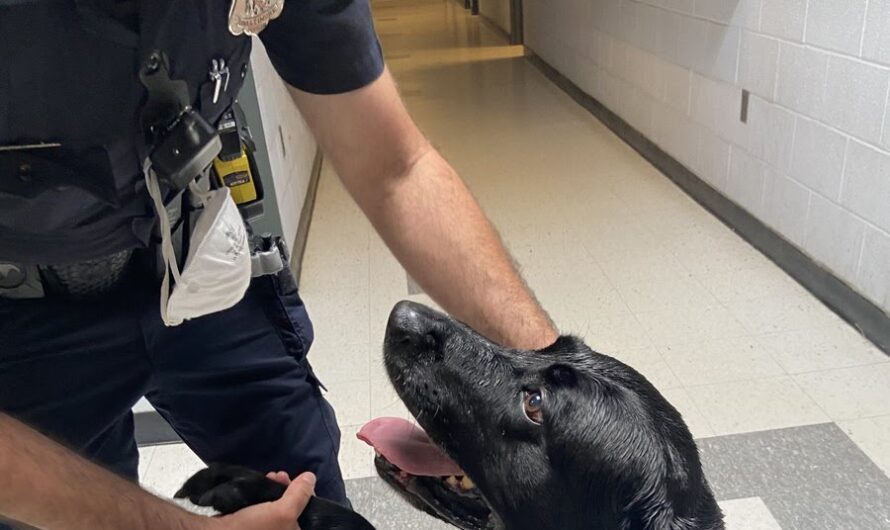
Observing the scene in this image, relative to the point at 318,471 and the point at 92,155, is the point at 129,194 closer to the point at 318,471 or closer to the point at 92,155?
the point at 92,155

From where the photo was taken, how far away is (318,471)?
51.3 inches

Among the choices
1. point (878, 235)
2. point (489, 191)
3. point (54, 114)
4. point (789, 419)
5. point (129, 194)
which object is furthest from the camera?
point (489, 191)

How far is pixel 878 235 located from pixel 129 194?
7.27 ft

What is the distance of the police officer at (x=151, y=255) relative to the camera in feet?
2.66

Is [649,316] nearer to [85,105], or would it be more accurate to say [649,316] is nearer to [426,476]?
Result: [426,476]

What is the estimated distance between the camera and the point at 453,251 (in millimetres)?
1284

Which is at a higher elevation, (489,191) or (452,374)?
(452,374)

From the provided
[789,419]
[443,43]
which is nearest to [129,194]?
[789,419]

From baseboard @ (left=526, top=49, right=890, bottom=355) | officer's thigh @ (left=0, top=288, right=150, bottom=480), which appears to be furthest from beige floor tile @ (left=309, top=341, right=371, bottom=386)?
baseboard @ (left=526, top=49, right=890, bottom=355)

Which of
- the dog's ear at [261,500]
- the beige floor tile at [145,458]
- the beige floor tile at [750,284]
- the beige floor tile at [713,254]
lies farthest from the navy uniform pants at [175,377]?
the beige floor tile at [713,254]

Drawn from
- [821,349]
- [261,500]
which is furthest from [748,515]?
[261,500]

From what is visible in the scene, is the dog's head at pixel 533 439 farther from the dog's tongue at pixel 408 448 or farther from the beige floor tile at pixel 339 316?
the beige floor tile at pixel 339 316

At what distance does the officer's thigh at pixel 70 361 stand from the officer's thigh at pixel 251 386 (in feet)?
0.17

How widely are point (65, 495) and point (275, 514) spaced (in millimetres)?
276
